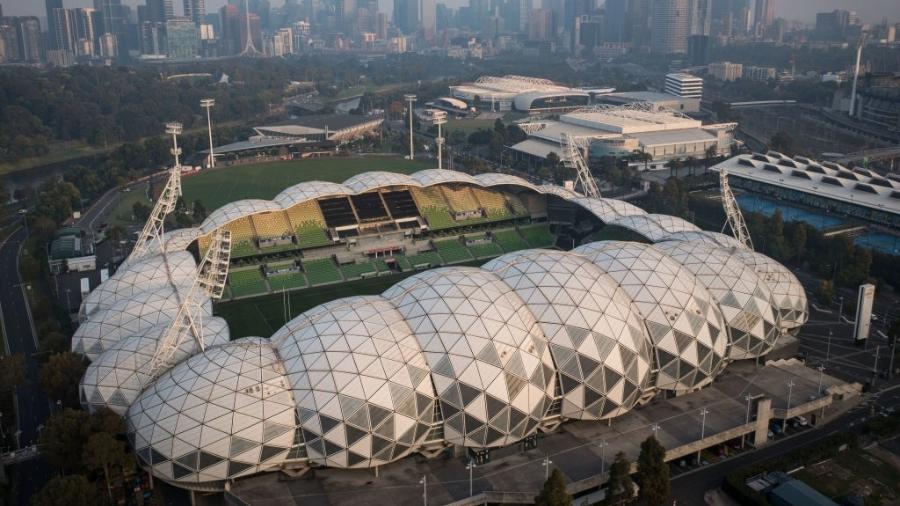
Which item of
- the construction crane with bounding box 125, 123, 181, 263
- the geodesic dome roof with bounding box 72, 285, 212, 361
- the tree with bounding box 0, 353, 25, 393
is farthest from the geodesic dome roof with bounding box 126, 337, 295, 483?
the construction crane with bounding box 125, 123, 181, 263

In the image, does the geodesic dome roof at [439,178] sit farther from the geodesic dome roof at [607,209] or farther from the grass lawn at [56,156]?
the grass lawn at [56,156]

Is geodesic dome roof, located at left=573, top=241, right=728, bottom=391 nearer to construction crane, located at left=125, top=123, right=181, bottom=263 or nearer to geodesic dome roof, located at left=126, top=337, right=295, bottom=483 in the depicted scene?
geodesic dome roof, located at left=126, top=337, right=295, bottom=483

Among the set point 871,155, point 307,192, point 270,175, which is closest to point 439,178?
point 307,192

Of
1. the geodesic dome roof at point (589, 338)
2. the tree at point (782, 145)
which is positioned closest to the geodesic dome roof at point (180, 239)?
the geodesic dome roof at point (589, 338)

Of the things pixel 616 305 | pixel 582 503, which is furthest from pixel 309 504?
pixel 616 305

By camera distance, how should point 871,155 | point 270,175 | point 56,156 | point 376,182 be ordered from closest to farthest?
point 376,182 < point 270,175 < point 871,155 < point 56,156

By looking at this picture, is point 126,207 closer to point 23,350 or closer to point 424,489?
point 23,350
